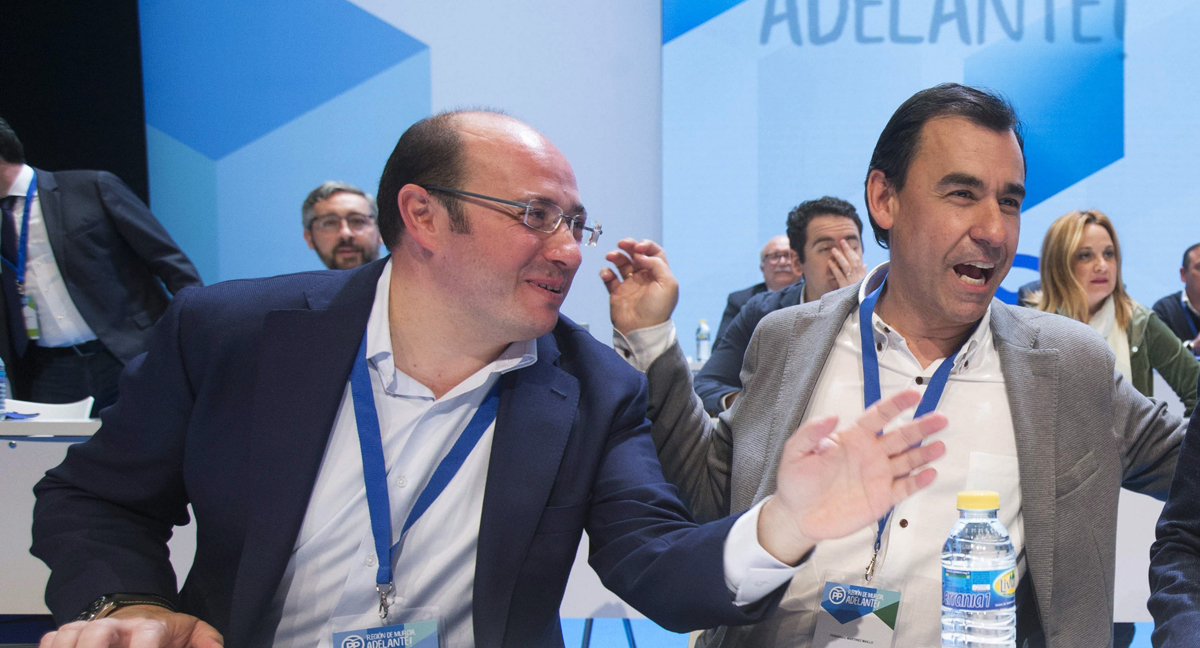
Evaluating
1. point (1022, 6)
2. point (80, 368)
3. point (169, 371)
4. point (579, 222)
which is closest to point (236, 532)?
point (169, 371)

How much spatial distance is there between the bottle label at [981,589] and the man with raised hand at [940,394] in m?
0.55

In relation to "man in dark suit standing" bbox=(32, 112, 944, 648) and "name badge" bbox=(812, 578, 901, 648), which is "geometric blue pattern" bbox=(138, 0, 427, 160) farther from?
"name badge" bbox=(812, 578, 901, 648)

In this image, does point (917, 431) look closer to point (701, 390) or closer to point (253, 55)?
point (701, 390)

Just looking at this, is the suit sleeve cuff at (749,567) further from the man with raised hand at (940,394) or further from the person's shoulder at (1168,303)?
the person's shoulder at (1168,303)

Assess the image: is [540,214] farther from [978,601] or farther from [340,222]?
[340,222]

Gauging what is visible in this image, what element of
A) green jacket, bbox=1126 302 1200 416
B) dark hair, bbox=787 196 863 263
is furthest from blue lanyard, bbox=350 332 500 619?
green jacket, bbox=1126 302 1200 416

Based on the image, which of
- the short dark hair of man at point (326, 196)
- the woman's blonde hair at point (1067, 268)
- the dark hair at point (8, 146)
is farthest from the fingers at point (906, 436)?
the dark hair at point (8, 146)

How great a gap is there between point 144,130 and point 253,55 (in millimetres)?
889

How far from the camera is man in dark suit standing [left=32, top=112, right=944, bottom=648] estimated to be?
141 cm

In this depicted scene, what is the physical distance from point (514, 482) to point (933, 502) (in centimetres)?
80

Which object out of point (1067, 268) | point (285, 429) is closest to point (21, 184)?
point (285, 429)

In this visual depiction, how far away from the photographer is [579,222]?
1649 mm

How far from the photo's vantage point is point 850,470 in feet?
3.86

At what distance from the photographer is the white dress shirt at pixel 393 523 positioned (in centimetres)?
147
